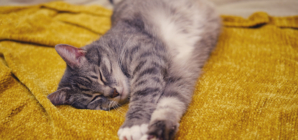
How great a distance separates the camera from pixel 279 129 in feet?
3.02

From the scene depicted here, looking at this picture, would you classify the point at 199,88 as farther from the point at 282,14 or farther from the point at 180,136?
the point at 282,14

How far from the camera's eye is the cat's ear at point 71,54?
121 cm

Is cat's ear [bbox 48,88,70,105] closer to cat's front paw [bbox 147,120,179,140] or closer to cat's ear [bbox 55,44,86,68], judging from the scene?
cat's ear [bbox 55,44,86,68]

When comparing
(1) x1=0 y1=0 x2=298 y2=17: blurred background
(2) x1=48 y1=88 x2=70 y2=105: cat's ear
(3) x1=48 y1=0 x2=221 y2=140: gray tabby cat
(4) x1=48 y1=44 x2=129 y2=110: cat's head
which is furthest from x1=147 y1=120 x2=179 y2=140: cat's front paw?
(1) x1=0 y1=0 x2=298 y2=17: blurred background

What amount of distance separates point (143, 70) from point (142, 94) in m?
0.16

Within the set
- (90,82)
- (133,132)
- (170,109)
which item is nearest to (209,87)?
(170,109)

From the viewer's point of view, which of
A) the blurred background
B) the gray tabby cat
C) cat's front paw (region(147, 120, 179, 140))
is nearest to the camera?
cat's front paw (region(147, 120, 179, 140))

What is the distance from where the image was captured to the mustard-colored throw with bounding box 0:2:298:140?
38.8 inches

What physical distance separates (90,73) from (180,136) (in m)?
0.70

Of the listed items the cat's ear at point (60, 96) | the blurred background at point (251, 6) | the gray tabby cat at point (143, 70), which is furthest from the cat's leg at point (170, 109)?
the blurred background at point (251, 6)

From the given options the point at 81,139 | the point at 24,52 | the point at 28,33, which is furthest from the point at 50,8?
the point at 81,139

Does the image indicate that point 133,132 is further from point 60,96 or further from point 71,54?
point 71,54

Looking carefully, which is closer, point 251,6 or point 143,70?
point 143,70

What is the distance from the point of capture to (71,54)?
4.08 feet
